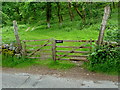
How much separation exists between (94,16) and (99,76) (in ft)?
52.5

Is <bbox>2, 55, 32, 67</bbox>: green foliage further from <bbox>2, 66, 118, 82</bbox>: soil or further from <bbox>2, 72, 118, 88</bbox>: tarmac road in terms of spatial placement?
<bbox>2, 72, 118, 88</bbox>: tarmac road

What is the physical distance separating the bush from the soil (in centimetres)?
36

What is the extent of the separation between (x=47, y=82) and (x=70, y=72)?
1.49 meters

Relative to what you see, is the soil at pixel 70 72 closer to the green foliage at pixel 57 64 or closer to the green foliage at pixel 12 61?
the green foliage at pixel 57 64

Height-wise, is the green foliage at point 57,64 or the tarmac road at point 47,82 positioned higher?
the green foliage at point 57,64

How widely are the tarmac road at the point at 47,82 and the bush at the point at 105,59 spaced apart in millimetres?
934

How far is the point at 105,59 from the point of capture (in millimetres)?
7555

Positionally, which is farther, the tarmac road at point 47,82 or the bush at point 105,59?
the bush at point 105,59

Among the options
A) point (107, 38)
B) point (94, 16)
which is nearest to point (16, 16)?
point (94, 16)

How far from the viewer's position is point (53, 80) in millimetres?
6980

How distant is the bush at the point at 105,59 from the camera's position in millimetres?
7363

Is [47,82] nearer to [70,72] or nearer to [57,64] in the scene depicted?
[70,72]

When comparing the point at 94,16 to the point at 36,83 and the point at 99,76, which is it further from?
the point at 36,83

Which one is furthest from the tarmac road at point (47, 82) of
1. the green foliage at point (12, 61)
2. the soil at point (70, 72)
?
the green foliage at point (12, 61)
